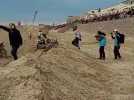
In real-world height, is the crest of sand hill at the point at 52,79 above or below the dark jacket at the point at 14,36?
below

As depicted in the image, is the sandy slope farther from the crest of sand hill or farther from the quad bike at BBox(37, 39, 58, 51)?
the quad bike at BBox(37, 39, 58, 51)

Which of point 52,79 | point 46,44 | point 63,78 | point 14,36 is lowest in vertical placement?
point 63,78

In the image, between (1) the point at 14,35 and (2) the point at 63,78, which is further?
(1) the point at 14,35

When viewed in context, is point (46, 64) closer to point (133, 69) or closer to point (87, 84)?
point (87, 84)

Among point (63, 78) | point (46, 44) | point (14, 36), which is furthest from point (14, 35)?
point (63, 78)

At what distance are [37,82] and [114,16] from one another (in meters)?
34.3

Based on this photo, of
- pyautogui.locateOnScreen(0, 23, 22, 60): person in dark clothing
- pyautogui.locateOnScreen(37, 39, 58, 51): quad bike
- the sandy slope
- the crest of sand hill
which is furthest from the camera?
pyautogui.locateOnScreen(37, 39, 58, 51): quad bike

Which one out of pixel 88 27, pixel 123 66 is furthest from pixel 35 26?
pixel 123 66

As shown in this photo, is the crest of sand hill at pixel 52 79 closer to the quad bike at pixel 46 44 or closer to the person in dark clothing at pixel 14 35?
the person in dark clothing at pixel 14 35

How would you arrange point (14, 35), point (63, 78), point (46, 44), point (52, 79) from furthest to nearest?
point (46, 44), point (14, 35), point (63, 78), point (52, 79)

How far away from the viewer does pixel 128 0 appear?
66.6 meters

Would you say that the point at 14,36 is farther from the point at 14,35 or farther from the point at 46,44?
the point at 46,44

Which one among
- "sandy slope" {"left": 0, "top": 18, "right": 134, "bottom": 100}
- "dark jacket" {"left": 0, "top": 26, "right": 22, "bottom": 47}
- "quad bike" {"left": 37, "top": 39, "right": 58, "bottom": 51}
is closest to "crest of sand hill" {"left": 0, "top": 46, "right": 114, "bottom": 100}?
"sandy slope" {"left": 0, "top": 18, "right": 134, "bottom": 100}

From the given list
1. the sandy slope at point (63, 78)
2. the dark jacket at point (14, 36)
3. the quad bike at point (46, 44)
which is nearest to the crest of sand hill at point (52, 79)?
the sandy slope at point (63, 78)
